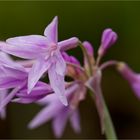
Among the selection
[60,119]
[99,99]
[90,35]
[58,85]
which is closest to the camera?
[58,85]

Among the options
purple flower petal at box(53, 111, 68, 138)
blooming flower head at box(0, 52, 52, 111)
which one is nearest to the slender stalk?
blooming flower head at box(0, 52, 52, 111)

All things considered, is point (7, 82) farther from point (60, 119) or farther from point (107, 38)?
point (60, 119)

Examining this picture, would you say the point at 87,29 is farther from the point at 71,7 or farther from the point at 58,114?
the point at 58,114

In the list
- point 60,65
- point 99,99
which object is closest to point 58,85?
point 60,65

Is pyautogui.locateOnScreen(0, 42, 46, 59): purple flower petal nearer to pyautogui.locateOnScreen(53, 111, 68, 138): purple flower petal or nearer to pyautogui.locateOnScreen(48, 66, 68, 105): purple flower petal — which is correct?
pyautogui.locateOnScreen(48, 66, 68, 105): purple flower petal

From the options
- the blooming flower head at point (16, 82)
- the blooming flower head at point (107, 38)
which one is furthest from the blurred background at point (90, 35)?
the blooming flower head at point (16, 82)
